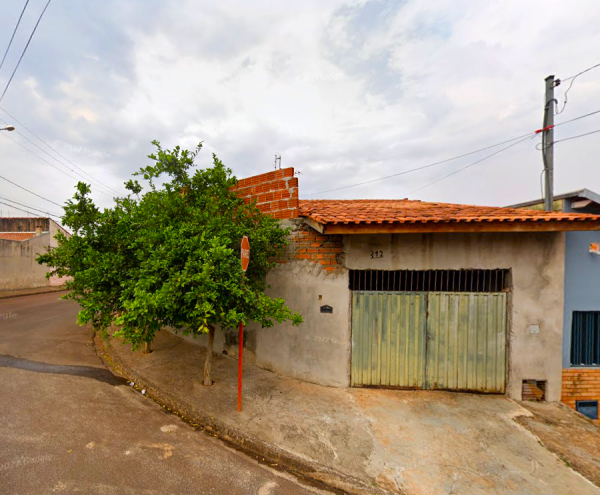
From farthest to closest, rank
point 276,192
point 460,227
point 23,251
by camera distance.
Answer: point 23,251 → point 276,192 → point 460,227

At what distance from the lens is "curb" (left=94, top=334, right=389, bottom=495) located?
275cm

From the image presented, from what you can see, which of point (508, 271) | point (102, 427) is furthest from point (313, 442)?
point (508, 271)

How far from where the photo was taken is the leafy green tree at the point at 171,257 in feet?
11.1

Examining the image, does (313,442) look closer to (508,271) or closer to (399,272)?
(399,272)

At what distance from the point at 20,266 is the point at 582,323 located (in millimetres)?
27548

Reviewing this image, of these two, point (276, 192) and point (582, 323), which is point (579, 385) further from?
point (276, 192)

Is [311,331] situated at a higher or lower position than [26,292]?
higher

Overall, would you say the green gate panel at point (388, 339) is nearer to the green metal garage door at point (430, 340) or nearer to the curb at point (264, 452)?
the green metal garage door at point (430, 340)

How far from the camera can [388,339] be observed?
4.69m

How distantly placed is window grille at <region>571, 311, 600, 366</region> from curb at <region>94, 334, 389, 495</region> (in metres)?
4.57

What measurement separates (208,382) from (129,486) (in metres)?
1.97

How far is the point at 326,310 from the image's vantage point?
15.9 feet

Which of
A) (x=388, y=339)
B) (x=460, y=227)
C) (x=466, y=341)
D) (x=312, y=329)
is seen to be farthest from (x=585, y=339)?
(x=312, y=329)

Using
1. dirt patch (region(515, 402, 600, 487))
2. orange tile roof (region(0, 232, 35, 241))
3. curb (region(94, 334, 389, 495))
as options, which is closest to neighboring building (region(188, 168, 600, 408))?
dirt patch (region(515, 402, 600, 487))
